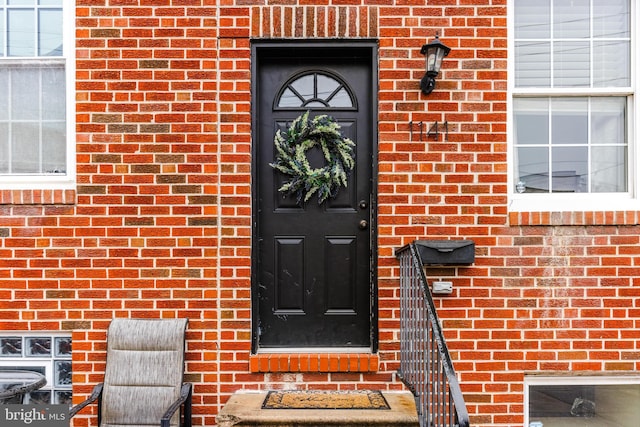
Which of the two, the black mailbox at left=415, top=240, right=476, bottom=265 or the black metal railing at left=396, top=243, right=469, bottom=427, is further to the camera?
the black mailbox at left=415, top=240, right=476, bottom=265

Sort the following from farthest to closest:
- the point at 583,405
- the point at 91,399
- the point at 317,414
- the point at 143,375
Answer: the point at 583,405 < the point at 143,375 < the point at 91,399 < the point at 317,414

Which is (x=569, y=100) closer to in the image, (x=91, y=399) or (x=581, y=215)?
(x=581, y=215)

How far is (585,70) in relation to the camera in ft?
12.4

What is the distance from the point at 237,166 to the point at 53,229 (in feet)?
4.45

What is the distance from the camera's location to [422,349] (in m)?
3.13

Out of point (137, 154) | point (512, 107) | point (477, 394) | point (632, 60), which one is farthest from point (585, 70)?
point (137, 154)

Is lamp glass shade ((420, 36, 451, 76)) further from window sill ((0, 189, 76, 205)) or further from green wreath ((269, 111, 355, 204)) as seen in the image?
window sill ((0, 189, 76, 205))

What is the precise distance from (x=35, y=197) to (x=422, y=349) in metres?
2.80

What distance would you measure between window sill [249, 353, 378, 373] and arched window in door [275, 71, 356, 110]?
5.90 ft

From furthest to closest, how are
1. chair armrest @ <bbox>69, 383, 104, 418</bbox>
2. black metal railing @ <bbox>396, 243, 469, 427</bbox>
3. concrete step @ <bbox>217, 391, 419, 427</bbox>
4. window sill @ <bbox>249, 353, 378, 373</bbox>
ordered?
window sill @ <bbox>249, 353, 378, 373</bbox>, chair armrest @ <bbox>69, 383, 104, 418</bbox>, concrete step @ <bbox>217, 391, 419, 427</bbox>, black metal railing @ <bbox>396, 243, 469, 427</bbox>

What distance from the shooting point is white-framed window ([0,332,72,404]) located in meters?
3.66

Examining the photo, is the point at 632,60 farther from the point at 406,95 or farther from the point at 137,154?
the point at 137,154

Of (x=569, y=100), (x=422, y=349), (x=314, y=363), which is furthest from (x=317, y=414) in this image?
(x=569, y=100)

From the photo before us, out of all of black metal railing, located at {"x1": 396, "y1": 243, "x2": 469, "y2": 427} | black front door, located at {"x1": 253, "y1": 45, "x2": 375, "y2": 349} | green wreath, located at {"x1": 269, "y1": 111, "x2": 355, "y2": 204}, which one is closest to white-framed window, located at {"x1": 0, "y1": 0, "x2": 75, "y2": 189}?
black front door, located at {"x1": 253, "y1": 45, "x2": 375, "y2": 349}
